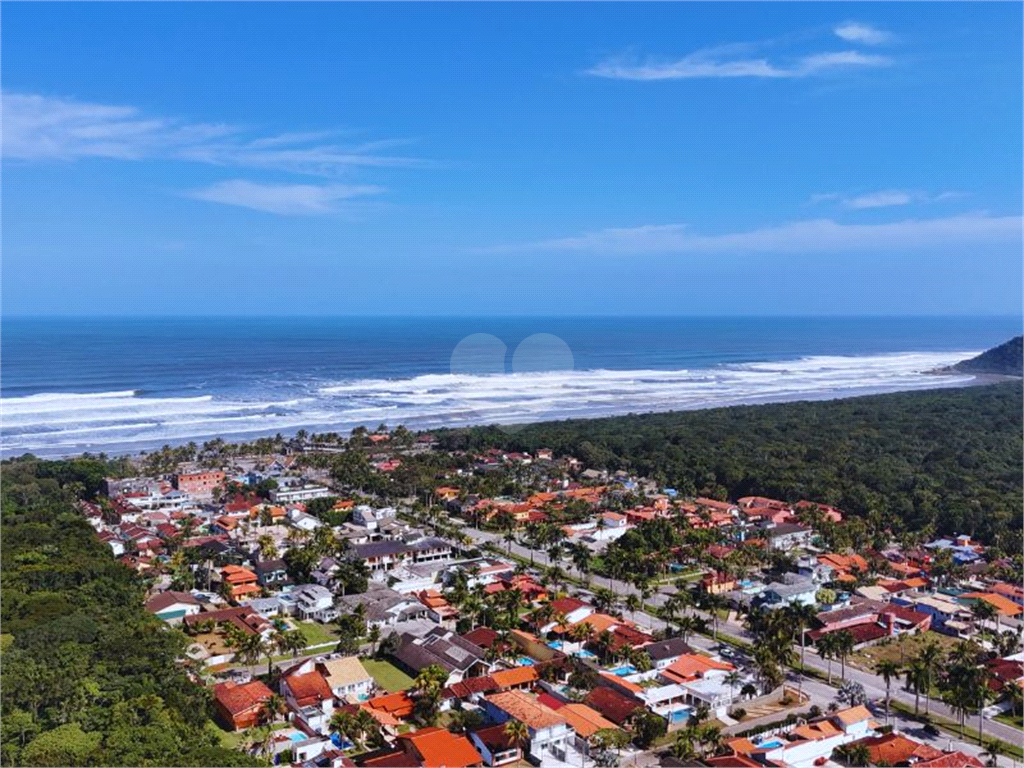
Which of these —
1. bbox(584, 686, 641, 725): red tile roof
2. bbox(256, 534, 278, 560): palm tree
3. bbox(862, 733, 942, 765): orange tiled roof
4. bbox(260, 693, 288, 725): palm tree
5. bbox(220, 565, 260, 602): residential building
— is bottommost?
bbox(862, 733, 942, 765): orange tiled roof

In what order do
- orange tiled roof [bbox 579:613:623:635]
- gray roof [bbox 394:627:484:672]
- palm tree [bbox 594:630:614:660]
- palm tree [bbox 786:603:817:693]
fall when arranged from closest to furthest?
gray roof [bbox 394:627:484:672]
palm tree [bbox 594:630:614:660]
palm tree [bbox 786:603:817:693]
orange tiled roof [bbox 579:613:623:635]

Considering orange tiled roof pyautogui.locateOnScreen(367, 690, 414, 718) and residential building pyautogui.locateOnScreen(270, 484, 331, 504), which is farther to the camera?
residential building pyautogui.locateOnScreen(270, 484, 331, 504)

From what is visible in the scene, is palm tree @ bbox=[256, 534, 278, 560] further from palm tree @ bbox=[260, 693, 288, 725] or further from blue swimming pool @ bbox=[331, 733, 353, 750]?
blue swimming pool @ bbox=[331, 733, 353, 750]

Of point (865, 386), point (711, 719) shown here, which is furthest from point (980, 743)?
point (865, 386)

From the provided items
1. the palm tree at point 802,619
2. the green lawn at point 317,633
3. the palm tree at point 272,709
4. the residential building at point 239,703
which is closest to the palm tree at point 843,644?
the palm tree at point 802,619

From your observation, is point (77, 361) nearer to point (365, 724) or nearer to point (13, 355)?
point (13, 355)

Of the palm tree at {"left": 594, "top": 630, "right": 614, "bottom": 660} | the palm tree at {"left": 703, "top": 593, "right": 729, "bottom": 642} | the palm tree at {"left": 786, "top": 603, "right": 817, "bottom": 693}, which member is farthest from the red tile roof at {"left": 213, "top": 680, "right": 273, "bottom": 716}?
the palm tree at {"left": 786, "top": 603, "right": 817, "bottom": 693}

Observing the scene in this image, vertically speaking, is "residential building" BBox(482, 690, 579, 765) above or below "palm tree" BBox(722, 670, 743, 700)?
above
